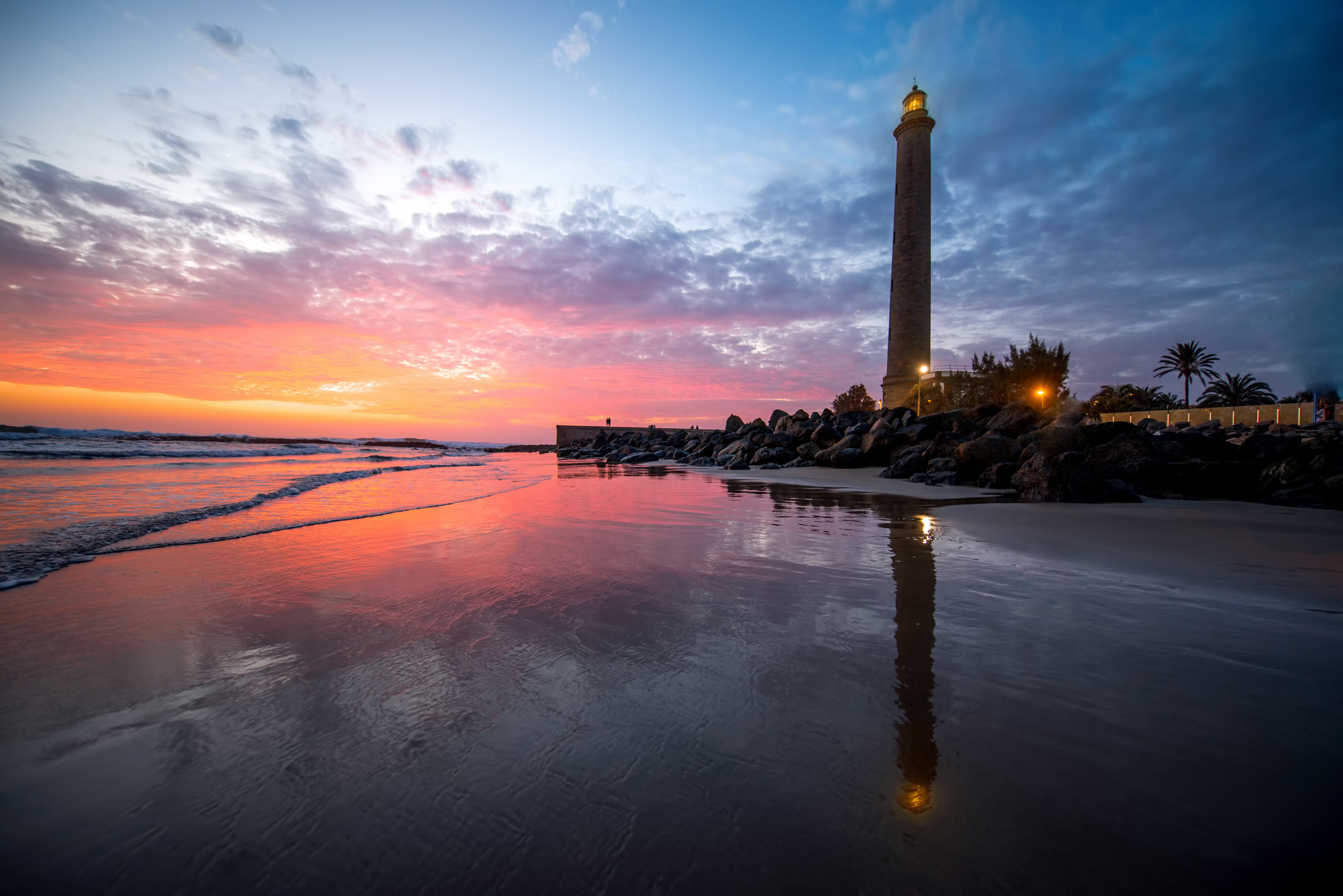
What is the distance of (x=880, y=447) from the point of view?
12922 mm

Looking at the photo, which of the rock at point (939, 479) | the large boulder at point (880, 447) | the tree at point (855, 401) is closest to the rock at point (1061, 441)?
the rock at point (939, 479)

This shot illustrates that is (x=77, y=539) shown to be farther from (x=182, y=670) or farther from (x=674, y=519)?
(x=674, y=519)

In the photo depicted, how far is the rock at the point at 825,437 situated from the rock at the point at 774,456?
0.78 metres

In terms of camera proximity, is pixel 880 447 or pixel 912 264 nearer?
pixel 880 447

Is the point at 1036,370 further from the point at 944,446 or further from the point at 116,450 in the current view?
the point at 116,450

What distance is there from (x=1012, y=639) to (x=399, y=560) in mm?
3587

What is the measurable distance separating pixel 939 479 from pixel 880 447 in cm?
374

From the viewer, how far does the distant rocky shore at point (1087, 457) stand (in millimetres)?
6605

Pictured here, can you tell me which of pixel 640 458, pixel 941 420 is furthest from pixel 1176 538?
pixel 640 458

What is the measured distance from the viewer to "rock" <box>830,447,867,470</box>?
13.2 m

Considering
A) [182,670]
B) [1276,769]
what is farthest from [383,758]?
[1276,769]

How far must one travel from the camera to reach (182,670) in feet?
6.18

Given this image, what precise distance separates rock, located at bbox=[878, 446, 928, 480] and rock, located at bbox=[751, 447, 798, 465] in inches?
204

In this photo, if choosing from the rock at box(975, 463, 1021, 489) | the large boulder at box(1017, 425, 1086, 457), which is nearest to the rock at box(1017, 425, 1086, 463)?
the large boulder at box(1017, 425, 1086, 457)
